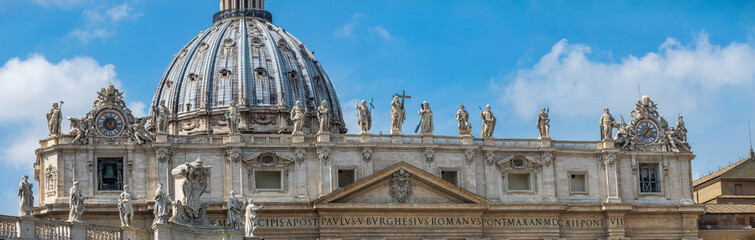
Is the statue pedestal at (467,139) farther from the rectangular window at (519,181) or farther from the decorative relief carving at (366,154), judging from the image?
the decorative relief carving at (366,154)

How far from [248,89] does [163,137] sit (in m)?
43.0

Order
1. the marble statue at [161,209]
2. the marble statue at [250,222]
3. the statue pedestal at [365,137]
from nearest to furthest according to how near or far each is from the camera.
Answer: the marble statue at [161,209], the marble statue at [250,222], the statue pedestal at [365,137]

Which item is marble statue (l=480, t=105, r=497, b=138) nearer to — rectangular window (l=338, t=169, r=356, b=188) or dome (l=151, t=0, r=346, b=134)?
rectangular window (l=338, t=169, r=356, b=188)

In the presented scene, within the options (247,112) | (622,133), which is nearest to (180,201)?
(622,133)

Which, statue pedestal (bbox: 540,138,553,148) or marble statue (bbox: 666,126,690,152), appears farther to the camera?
marble statue (bbox: 666,126,690,152)

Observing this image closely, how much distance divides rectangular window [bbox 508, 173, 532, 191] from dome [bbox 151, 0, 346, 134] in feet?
116

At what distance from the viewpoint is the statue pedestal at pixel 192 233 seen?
57844mm

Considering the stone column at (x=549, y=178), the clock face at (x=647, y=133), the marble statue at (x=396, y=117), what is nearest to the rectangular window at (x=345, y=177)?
the marble statue at (x=396, y=117)

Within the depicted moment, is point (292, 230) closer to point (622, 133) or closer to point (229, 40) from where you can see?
point (622, 133)

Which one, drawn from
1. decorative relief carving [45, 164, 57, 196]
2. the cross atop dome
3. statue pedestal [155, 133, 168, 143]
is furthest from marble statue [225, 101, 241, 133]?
the cross atop dome

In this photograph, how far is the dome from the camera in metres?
137

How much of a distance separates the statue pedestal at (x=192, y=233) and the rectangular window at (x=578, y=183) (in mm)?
46960

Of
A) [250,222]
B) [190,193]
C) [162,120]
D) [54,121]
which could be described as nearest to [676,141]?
[162,120]

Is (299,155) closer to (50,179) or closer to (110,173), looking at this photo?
(110,173)
